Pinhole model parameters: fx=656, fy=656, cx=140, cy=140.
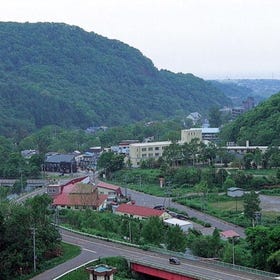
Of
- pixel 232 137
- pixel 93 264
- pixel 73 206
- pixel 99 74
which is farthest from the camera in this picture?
pixel 99 74

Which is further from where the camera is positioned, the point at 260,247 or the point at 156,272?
the point at 260,247

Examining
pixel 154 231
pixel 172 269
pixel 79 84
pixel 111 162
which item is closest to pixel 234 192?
pixel 111 162

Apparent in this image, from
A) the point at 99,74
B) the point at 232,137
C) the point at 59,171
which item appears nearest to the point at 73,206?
the point at 59,171

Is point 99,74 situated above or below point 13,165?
above

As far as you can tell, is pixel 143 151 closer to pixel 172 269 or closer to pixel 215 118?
pixel 215 118

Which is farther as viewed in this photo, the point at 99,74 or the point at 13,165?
the point at 99,74

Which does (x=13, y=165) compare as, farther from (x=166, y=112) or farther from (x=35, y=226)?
(x=166, y=112)
